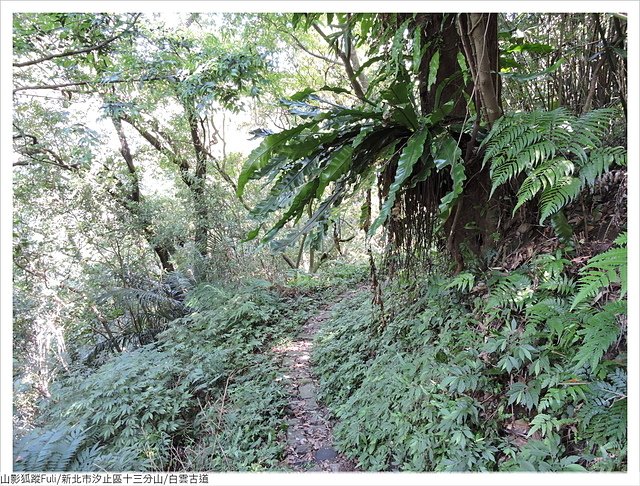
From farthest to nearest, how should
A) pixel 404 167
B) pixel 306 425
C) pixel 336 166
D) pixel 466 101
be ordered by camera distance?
pixel 306 425
pixel 466 101
pixel 336 166
pixel 404 167

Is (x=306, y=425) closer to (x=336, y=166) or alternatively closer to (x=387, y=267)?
(x=387, y=267)

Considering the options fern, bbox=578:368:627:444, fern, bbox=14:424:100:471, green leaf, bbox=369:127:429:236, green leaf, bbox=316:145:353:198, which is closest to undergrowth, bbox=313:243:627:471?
fern, bbox=578:368:627:444

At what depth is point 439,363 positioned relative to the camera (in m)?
1.72

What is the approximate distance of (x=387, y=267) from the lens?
90.5 inches

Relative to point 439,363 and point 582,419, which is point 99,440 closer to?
point 439,363

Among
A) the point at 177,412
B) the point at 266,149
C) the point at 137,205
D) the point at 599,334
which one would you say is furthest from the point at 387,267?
the point at 137,205

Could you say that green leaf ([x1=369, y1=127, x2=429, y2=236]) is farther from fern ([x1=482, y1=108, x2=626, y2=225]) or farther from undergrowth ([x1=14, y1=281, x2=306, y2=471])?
undergrowth ([x1=14, y1=281, x2=306, y2=471])

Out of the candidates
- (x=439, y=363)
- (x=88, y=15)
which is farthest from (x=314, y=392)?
(x=88, y=15)

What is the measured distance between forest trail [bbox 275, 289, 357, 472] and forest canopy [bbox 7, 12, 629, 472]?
0.05ft

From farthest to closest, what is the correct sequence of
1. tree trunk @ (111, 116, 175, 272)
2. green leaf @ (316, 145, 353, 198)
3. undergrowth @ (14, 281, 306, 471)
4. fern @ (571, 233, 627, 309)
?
1. tree trunk @ (111, 116, 175, 272)
2. undergrowth @ (14, 281, 306, 471)
3. green leaf @ (316, 145, 353, 198)
4. fern @ (571, 233, 627, 309)

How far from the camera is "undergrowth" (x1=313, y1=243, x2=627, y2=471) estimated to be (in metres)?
1.17

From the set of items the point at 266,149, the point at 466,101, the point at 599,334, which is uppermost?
the point at 466,101

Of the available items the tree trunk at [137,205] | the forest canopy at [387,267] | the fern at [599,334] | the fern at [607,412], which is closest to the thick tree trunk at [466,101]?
the forest canopy at [387,267]

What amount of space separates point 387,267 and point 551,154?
45.2 inches
